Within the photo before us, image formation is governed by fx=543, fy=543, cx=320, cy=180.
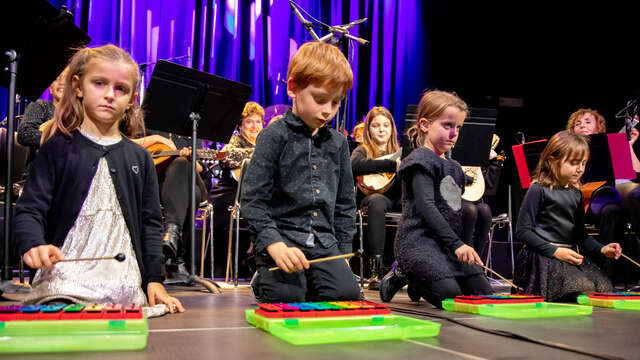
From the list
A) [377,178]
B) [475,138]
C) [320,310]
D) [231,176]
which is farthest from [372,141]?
[320,310]

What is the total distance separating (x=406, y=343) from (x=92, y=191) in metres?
1.10

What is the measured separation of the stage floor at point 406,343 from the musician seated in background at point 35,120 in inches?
69.4

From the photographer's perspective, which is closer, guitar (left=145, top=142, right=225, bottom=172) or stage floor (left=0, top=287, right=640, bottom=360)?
stage floor (left=0, top=287, right=640, bottom=360)

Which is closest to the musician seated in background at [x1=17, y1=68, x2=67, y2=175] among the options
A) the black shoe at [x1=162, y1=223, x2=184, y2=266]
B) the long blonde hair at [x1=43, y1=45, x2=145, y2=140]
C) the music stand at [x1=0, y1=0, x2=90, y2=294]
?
the music stand at [x1=0, y1=0, x2=90, y2=294]

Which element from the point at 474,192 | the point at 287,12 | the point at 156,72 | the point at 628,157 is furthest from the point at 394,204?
the point at 287,12

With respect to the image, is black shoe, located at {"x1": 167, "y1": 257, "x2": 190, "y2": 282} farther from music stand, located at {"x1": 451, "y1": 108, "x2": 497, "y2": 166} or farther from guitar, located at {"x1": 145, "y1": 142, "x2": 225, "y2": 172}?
music stand, located at {"x1": 451, "y1": 108, "x2": 497, "y2": 166}

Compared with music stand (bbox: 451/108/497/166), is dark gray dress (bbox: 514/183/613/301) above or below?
below

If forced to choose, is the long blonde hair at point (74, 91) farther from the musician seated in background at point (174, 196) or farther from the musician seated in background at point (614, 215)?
the musician seated in background at point (614, 215)

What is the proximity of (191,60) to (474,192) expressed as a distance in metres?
3.45

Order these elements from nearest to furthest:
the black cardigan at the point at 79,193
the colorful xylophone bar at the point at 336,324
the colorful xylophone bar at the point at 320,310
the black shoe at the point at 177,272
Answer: the colorful xylophone bar at the point at 336,324 < the colorful xylophone bar at the point at 320,310 < the black cardigan at the point at 79,193 < the black shoe at the point at 177,272

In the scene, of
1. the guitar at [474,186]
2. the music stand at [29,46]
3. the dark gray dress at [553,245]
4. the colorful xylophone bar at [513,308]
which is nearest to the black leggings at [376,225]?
the guitar at [474,186]

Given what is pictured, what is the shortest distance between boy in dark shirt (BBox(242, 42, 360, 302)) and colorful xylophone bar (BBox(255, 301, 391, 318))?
41 cm

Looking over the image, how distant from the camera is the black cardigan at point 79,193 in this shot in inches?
63.7

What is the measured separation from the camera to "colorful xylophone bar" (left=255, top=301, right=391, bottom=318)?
132cm
